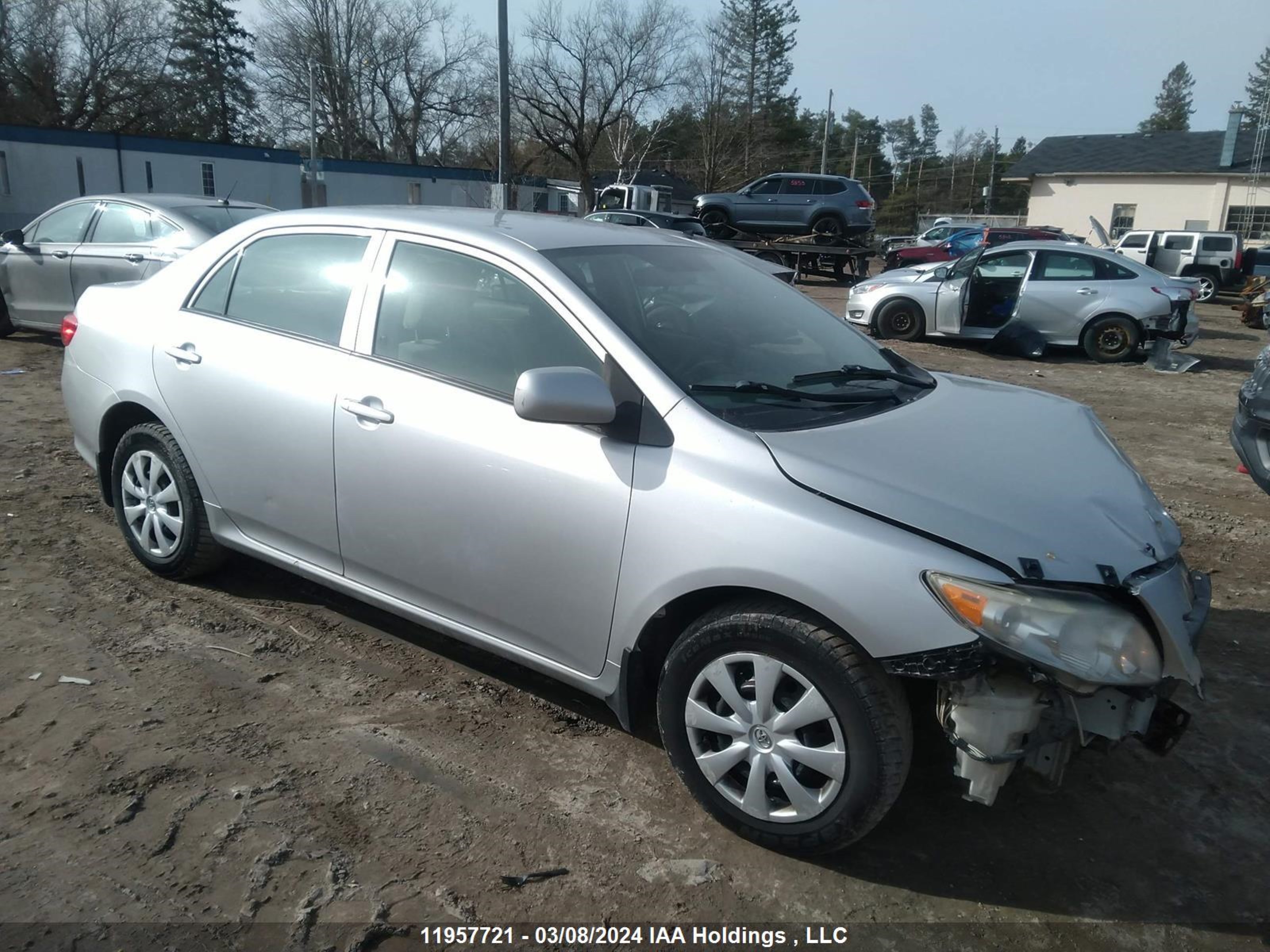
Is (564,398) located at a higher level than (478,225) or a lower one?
lower

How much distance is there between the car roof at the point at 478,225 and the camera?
3449 mm

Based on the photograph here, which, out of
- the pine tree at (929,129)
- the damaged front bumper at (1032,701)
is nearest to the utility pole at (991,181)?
the pine tree at (929,129)

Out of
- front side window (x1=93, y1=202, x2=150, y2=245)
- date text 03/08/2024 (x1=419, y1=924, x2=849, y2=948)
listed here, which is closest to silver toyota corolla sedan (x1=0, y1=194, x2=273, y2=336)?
front side window (x1=93, y1=202, x2=150, y2=245)

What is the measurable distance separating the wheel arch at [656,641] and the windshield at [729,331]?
50 centimetres

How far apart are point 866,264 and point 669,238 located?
21733mm

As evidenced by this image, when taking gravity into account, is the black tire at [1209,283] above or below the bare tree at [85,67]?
below

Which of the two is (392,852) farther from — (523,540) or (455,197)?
(455,197)

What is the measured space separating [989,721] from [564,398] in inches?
56.6

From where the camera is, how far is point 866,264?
965 inches

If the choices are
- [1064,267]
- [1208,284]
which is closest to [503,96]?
[1064,267]

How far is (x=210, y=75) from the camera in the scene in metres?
56.2

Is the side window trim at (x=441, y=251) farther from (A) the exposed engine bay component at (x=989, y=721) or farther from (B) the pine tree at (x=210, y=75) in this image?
(B) the pine tree at (x=210, y=75)

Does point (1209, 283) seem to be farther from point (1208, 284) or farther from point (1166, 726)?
point (1166, 726)

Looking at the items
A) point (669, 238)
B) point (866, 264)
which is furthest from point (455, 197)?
point (669, 238)
